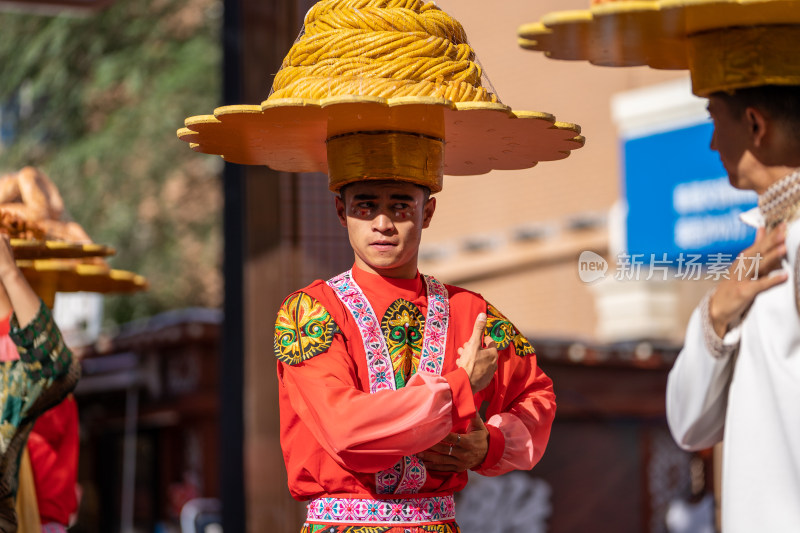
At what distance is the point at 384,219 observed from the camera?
2.86m

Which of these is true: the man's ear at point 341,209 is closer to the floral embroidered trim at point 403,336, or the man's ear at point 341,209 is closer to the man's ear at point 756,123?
the floral embroidered trim at point 403,336

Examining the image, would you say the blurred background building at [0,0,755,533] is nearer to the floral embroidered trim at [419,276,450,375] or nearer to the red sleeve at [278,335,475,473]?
the floral embroidered trim at [419,276,450,375]

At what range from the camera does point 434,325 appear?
2.94 m

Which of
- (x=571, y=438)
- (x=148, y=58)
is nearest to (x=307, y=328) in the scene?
(x=571, y=438)

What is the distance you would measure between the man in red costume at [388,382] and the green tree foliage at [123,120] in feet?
38.0

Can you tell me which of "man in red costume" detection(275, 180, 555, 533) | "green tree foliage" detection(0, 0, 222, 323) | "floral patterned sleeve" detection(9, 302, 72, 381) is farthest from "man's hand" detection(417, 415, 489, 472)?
"green tree foliage" detection(0, 0, 222, 323)

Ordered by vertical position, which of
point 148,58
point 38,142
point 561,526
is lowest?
point 561,526

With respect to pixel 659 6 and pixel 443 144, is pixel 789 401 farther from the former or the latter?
pixel 443 144

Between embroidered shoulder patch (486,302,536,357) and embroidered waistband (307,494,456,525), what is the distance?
0.44m

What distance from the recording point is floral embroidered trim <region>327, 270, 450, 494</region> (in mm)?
2809

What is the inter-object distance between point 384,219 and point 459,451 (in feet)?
1.86

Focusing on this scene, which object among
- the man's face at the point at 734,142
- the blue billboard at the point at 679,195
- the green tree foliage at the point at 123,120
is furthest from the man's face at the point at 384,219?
the green tree foliage at the point at 123,120

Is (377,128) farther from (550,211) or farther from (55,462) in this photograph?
(550,211)

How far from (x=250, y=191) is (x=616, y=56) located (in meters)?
3.56
